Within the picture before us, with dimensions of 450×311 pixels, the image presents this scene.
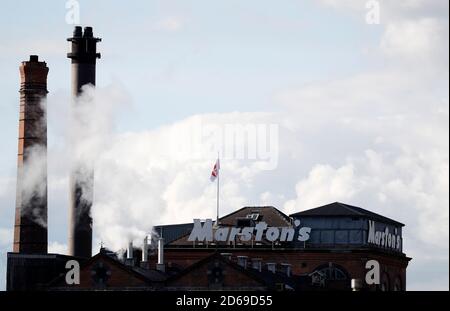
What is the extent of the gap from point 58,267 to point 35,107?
556 inches

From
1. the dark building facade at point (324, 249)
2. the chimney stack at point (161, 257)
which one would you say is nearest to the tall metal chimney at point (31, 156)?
the chimney stack at point (161, 257)

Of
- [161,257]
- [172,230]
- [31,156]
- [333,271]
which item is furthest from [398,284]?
[31,156]

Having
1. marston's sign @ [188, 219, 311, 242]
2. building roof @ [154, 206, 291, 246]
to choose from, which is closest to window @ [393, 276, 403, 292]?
marston's sign @ [188, 219, 311, 242]

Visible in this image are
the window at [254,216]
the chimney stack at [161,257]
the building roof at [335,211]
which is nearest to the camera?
the chimney stack at [161,257]

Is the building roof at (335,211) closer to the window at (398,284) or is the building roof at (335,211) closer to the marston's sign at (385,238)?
the marston's sign at (385,238)

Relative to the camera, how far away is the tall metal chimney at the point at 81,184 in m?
138

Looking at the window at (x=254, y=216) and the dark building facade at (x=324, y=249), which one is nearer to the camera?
the dark building facade at (x=324, y=249)

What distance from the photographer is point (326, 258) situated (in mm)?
149625

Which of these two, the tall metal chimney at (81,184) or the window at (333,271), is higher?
the tall metal chimney at (81,184)

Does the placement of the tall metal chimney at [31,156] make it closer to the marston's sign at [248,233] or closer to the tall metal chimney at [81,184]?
the tall metal chimney at [81,184]

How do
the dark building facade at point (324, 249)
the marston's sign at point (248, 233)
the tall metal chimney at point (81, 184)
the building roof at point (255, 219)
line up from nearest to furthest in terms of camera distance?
1. the tall metal chimney at point (81, 184)
2. the dark building facade at point (324, 249)
3. the marston's sign at point (248, 233)
4. the building roof at point (255, 219)

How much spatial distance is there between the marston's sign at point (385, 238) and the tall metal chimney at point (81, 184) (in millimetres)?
29247

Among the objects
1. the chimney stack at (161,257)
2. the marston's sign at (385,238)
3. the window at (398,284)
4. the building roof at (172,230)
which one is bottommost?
the window at (398,284)
